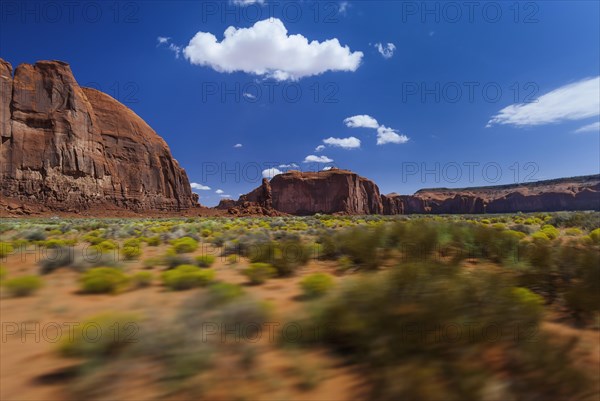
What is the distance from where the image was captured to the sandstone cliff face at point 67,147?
57719 mm

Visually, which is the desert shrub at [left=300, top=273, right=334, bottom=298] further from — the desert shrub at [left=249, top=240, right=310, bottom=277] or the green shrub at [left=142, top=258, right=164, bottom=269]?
the green shrub at [left=142, top=258, right=164, bottom=269]

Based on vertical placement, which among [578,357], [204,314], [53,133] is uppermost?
[53,133]

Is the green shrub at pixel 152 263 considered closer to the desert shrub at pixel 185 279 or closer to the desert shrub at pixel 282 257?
the desert shrub at pixel 185 279

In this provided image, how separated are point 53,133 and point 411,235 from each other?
7621cm

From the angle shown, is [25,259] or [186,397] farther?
[25,259]

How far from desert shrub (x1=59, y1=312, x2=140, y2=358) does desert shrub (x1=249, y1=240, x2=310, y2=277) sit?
3.36 meters

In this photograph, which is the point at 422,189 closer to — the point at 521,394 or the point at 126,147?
the point at 126,147

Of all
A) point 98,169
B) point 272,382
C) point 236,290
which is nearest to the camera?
point 272,382

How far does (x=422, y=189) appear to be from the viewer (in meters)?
172

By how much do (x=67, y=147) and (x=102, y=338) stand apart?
7639 centimetres

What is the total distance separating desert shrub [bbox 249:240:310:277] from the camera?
21.0ft

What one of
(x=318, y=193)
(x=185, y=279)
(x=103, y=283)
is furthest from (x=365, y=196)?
(x=103, y=283)

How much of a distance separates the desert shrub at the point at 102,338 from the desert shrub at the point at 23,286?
226 centimetres

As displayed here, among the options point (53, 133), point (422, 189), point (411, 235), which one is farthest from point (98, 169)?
point (422, 189)
